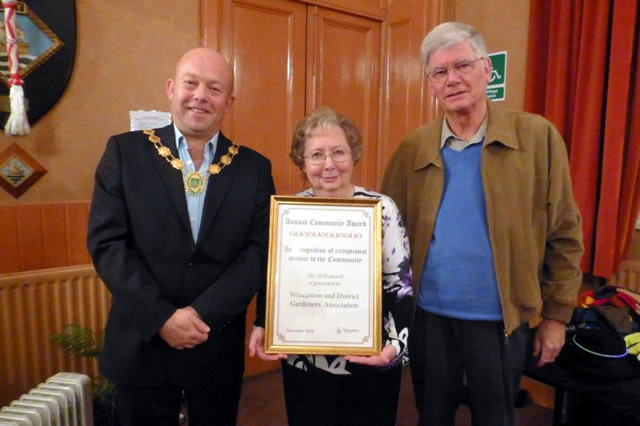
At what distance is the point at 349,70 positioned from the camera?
10.7 ft

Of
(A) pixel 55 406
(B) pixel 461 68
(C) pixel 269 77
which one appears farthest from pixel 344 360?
(C) pixel 269 77

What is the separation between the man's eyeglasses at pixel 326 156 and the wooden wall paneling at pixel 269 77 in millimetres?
1588

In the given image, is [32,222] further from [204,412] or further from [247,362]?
[247,362]

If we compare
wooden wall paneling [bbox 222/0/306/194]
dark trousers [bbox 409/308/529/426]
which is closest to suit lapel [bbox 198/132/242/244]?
dark trousers [bbox 409/308/529/426]

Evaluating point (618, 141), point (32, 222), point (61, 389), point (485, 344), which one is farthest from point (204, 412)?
point (618, 141)

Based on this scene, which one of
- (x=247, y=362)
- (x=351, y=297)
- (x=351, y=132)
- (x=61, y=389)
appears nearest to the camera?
(x=351, y=297)

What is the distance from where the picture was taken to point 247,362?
3.05 metres

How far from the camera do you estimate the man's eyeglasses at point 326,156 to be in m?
1.32

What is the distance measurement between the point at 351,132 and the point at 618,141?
161 cm

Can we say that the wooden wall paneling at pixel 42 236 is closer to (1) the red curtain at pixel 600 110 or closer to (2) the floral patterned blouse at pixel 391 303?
(2) the floral patterned blouse at pixel 391 303

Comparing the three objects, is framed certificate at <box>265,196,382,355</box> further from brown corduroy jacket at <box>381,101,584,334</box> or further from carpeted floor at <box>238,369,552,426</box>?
carpeted floor at <box>238,369,552,426</box>

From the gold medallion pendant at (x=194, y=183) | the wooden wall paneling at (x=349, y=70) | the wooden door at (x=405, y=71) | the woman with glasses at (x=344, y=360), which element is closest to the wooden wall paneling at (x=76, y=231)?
the gold medallion pendant at (x=194, y=183)

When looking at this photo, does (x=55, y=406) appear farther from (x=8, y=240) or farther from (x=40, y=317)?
(x=8, y=240)

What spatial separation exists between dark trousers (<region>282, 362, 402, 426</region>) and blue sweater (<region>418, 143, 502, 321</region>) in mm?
307
